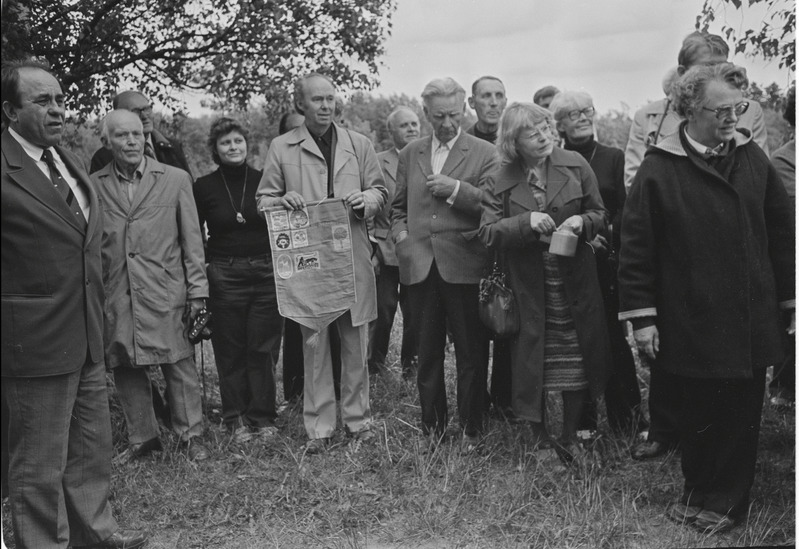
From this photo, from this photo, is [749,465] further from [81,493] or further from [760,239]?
[81,493]

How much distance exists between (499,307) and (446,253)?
0.51 meters

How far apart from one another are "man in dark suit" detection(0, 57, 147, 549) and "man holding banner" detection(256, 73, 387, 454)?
1256 mm

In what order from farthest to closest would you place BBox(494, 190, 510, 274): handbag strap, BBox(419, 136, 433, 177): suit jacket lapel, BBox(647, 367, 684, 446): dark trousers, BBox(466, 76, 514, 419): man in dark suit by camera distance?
BBox(466, 76, 514, 419): man in dark suit, BBox(419, 136, 433, 177): suit jacket lapel, BBox(647, 367, 684, 446): dark trousers, BBox(494, 190, 510, 274): handbag strap

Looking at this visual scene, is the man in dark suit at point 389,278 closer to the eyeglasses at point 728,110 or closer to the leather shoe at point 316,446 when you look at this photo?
the leather shoe at point 316,446

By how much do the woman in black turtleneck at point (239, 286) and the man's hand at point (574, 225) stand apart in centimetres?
188

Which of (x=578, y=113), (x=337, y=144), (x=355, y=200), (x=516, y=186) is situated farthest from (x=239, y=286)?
(x=578, y=113)

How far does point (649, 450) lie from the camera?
464 centimetres

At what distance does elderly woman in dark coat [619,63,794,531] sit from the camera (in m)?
3.61

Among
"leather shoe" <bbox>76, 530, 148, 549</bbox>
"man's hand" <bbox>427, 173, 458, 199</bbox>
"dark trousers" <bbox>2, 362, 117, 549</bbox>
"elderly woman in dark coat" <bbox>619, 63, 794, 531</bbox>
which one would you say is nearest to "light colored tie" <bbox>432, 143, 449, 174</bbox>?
"man's hand" <bbox>427, 173, 458, 199</bbox>

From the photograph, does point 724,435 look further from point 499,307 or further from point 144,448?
point 144,448

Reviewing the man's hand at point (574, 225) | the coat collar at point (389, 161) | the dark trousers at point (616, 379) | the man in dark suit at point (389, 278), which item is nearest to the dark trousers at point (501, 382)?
the dark trousers at point (616, 379)

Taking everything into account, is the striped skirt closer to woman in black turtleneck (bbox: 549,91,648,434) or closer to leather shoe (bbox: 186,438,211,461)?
woman in black turtleneck (bbox: 549,91,648,434)

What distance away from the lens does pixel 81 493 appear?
146 inches

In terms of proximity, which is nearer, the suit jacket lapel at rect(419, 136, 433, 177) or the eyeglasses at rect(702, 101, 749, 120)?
the eyeglasses at rect(702, 101, 749, 120)
